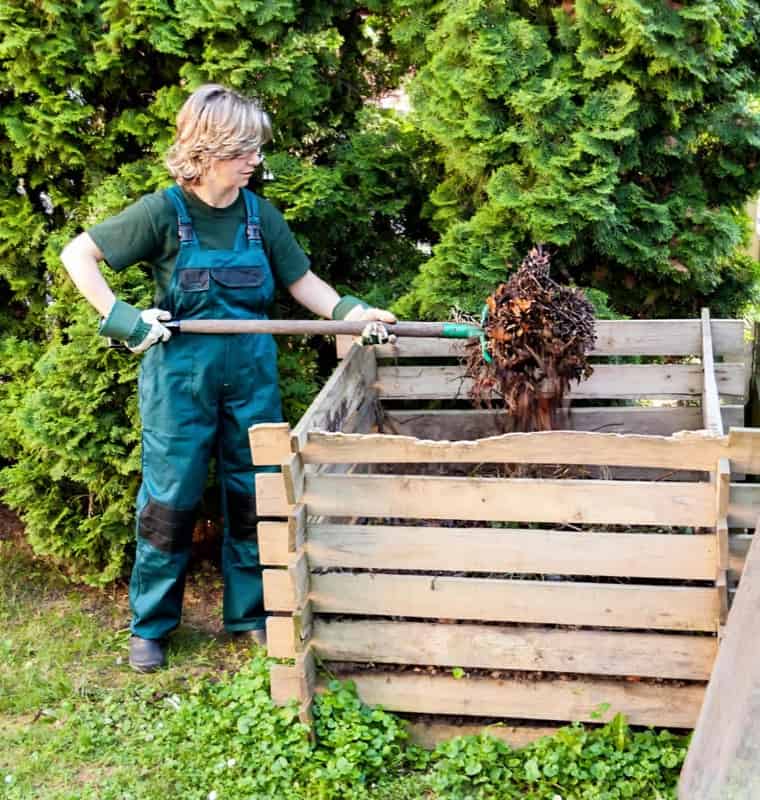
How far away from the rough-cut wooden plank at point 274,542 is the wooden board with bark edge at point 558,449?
9.6 inches

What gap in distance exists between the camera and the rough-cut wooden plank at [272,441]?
3039 mm

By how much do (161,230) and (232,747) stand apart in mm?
1724

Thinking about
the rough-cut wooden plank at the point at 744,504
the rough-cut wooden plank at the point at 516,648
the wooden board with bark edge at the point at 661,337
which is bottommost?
the rough-cut wooden plank at the point at 516,648

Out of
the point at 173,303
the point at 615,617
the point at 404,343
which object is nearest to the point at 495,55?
the point at 404,343

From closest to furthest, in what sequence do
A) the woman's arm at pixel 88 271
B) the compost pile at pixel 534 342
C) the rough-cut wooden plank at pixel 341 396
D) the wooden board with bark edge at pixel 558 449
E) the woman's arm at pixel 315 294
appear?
the wooden board with bark edge at pixel 558 449 < the rough-cut wooden plank at pixel 341 396 < the compost pile at pixel 534 342 < the woman's arm at pixel 88 271 < the woman's arm at pixel 315 294

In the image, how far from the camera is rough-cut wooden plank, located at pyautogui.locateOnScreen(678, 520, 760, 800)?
259 centimetres

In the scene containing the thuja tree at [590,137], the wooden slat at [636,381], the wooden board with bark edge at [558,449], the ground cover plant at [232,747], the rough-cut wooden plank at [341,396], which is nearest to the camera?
the wooden board with bark edge at [558,449]

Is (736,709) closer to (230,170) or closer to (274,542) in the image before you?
(274,542)

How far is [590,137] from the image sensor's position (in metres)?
3.72

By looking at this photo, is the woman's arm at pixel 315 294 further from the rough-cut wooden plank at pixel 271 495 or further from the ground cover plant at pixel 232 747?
the ground cover plant at pixel 232 747

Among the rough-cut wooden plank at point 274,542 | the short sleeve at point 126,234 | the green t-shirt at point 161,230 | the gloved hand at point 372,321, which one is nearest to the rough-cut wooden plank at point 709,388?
the gloved hand at point 372,321

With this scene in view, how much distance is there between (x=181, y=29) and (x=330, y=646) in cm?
235

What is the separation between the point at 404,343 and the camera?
4.14 m

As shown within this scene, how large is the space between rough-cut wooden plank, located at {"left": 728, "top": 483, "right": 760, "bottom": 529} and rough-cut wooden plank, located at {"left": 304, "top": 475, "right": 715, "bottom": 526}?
6 centimetres
